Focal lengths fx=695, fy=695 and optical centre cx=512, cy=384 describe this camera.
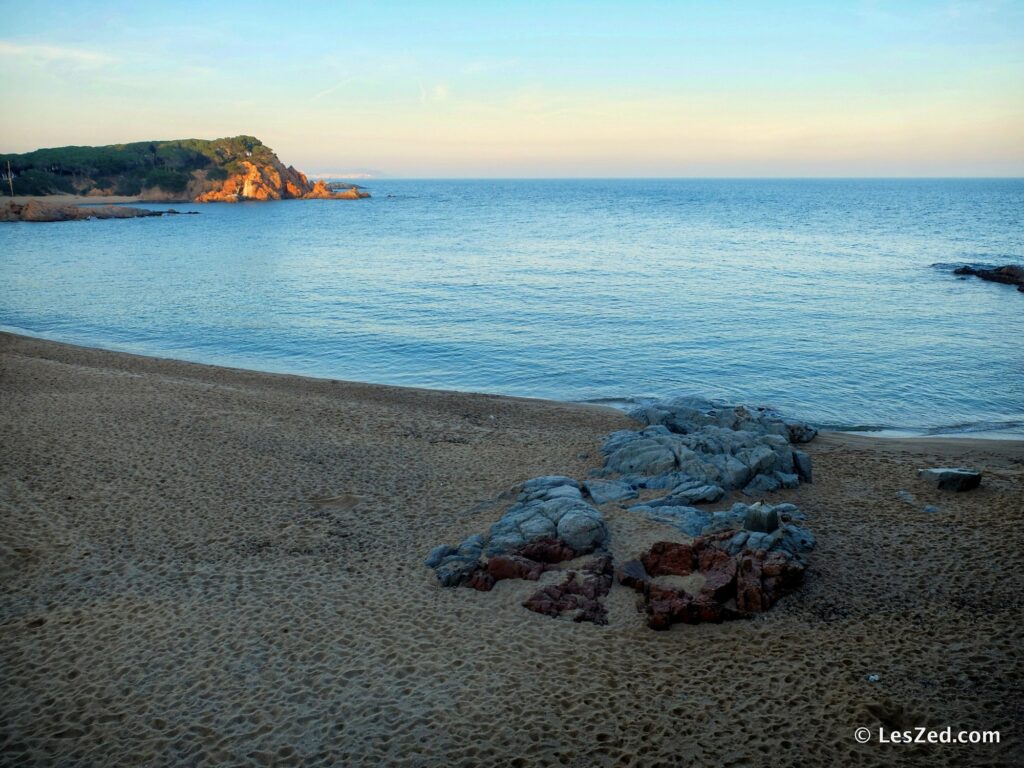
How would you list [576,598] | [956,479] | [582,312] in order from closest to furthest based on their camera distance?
[576,598]
[956,479]
[582,312]

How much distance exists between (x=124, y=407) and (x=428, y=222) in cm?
7602

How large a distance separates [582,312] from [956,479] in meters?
22.5

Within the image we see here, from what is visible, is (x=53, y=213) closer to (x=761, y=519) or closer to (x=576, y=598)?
(x=576, y=598)

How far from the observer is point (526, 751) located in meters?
8.23

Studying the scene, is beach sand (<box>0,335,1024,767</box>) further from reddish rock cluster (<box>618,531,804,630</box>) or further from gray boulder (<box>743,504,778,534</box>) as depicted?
gray boulder (<box>743,504,778,534</box>)

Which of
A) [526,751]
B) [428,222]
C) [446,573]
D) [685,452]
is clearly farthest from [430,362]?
[428,222]

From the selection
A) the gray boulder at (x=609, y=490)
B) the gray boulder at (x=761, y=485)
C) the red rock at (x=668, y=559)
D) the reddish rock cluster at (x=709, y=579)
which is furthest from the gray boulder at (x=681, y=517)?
the gray boulder at (x=761, y=485)

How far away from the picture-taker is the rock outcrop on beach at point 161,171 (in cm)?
12362

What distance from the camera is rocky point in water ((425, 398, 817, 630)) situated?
1135 cm

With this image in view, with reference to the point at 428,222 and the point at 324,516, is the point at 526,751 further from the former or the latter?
the point at 428,222

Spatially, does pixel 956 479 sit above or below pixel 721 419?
below

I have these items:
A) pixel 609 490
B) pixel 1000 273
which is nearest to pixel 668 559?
pixel 609 490

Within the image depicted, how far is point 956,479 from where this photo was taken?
1562 centimetres

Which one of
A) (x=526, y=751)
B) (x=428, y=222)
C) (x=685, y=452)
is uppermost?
(x=428, y=222)
